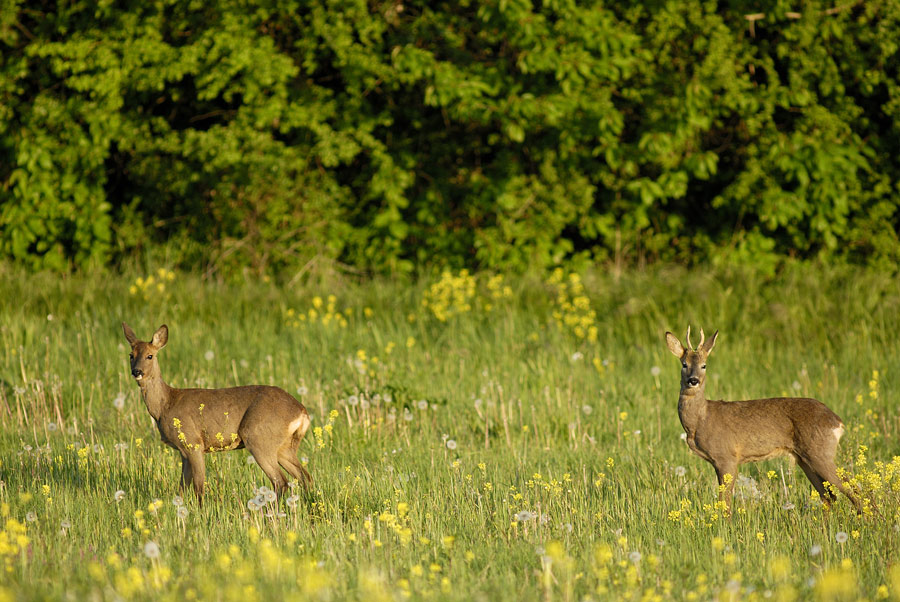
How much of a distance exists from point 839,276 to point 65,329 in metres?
8.99

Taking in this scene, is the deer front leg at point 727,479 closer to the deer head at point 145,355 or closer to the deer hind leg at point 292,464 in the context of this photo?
the deer hind leg at point 292,464

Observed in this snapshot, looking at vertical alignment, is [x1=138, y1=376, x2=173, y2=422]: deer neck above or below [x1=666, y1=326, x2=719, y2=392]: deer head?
below

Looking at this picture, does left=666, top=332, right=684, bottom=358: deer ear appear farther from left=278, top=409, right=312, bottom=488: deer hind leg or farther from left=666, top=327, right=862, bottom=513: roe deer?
left=278, top=409, right=312, bottom=488: deer hind leg

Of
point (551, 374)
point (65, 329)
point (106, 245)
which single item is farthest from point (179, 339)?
point (106, 245)

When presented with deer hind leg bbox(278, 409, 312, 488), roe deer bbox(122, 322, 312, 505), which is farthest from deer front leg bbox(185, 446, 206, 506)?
deer hind leg bbox(278, 409, 312, 488)

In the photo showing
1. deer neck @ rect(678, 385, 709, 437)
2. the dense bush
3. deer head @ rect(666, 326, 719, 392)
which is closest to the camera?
deer head @ rect(666, 326, 719, 392)

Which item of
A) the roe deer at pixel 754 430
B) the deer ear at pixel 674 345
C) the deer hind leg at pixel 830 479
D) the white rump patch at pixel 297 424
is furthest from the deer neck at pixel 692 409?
the white rump patch at pixel 297 424

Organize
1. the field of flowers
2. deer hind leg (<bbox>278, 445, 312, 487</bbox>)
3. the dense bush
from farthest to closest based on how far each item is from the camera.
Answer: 1. the dense bush
2. deer hind leg (<bbox>278, 445, 312, 487</bbox>)
3. the field of flowers

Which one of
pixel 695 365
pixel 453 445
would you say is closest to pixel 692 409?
pixel 695 365

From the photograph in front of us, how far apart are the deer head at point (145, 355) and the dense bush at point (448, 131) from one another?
7185 millimetres

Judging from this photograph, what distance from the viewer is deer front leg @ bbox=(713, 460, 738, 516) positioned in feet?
18.2

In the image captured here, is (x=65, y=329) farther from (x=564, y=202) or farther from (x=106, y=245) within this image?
(x=564, y=202)

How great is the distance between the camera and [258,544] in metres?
4.84

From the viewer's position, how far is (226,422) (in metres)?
5.84
